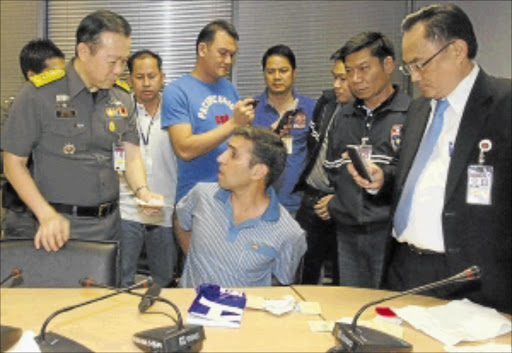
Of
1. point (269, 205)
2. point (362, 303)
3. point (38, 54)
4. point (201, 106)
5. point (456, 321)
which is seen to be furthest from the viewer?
point (38, 54)

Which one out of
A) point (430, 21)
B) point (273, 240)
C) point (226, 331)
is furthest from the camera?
point (273, 240)

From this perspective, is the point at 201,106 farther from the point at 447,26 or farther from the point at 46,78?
the point at 447,26

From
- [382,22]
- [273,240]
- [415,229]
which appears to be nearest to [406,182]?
[415,229]

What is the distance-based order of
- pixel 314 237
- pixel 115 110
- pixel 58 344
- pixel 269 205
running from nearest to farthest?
pixel 58 344
pixel 269 205
pixel 115 110
pixel 314 237

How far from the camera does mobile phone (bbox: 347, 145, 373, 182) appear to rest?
2092mm

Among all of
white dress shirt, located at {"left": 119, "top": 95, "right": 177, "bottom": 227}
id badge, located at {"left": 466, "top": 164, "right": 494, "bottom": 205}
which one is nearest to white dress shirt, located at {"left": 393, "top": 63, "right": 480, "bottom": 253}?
id badge, located at {"left": 466, "top": 164, "right": 494, "bottom": 205}

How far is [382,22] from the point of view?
496 cm

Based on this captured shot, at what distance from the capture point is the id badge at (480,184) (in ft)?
6.12

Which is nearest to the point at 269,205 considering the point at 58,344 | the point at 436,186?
the point at 436,186

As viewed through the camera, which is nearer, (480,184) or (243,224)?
(480,184)

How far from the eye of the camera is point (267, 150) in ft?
7.92

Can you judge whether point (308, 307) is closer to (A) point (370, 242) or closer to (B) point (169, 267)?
(A) point (370, 242)

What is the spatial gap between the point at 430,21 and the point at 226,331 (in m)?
1.35

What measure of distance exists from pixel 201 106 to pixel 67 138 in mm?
865
